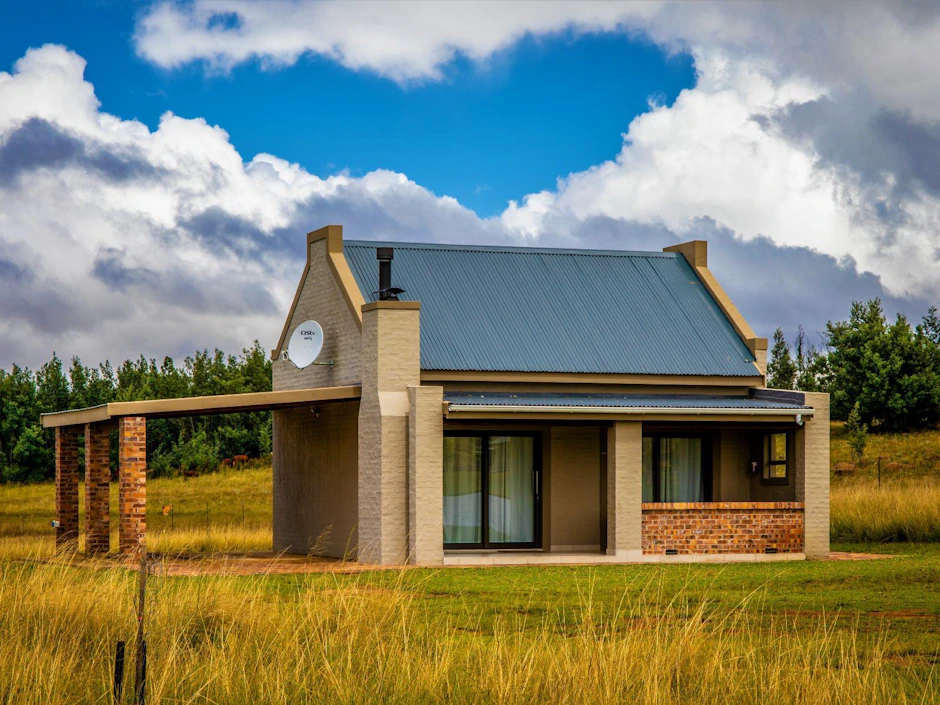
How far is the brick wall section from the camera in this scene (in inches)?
887

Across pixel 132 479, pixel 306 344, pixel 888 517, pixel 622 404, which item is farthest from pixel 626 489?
pixel 132 479

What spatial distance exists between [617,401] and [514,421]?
73.8 inches

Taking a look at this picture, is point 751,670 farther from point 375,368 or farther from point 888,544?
point 888,544

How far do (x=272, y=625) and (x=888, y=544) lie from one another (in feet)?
62.3

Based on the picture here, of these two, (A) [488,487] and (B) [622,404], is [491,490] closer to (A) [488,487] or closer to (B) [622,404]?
(A) [488,487]

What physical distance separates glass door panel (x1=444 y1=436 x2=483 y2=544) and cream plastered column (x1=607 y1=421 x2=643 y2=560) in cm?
249

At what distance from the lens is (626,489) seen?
22.2 meters

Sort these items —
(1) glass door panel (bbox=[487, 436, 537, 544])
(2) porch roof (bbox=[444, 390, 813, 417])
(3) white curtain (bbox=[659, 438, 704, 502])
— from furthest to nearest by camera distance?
(3) white curtain (bbox=[659, 438, 704, 502]) → (1) glass door panel (bbox=[487, 436, 537, 544]) → (2) porch roof (bbox=[444, 390, 813, 417])

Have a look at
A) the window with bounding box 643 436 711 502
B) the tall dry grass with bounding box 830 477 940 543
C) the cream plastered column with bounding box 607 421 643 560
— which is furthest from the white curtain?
the tall dry grass with bounding box 830 477 940 543

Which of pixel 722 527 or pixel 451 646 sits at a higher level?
pixel 451 646

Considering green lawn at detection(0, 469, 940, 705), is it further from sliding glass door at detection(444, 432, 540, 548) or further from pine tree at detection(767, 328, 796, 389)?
pine tree at detection(767, 328, 796, 389)

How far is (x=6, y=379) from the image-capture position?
60.3m

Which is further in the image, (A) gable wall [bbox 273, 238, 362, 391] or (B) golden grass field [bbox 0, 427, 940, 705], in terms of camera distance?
(A) gable wall [bbox 273, 238, 362, 391]

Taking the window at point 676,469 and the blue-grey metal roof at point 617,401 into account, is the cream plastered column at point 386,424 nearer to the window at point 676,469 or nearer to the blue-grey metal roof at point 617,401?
the blue-grey metal roof at point 617,401
